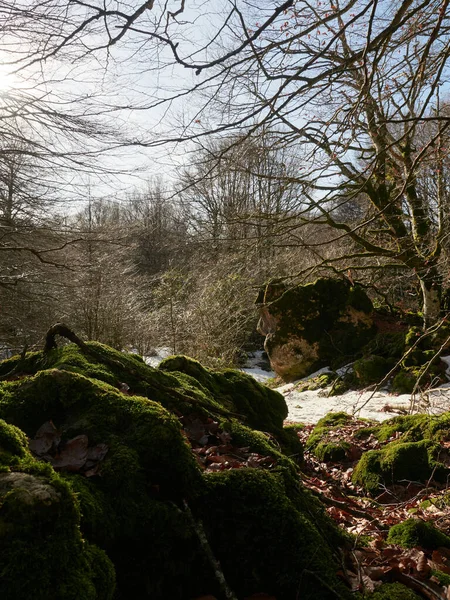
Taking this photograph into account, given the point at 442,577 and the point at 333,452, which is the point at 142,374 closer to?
the point at 442,577

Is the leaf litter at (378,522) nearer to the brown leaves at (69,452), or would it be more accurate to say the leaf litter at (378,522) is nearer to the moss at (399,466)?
the moss at (399,466)

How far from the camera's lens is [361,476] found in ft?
14.8

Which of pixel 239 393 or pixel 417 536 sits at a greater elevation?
pixel 239 393

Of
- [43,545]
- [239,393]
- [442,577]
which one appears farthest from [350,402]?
[43,545]

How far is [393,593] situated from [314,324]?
37.4 feet

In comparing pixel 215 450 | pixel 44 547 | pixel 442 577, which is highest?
pixel 44 547

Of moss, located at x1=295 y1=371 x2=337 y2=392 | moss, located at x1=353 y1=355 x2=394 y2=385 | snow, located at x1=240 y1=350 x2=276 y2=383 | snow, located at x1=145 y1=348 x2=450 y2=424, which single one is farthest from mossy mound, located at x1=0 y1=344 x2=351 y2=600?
snow, located at x1=240 y1=350 x2=276 y2=383

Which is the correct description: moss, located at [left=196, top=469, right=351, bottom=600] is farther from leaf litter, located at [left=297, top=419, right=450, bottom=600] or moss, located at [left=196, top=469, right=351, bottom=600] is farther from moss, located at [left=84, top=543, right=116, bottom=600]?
moss, located at [left=84, top=543, right=116, bottom=600]

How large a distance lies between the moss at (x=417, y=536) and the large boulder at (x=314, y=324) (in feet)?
33.4

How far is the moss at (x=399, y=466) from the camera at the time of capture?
4352mm

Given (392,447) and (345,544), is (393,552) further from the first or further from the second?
(392,447)

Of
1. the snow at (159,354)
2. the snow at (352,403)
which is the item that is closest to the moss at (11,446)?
the snow at (352,403)

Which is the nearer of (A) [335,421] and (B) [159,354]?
(A) [335,421]

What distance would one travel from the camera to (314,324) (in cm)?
1298
